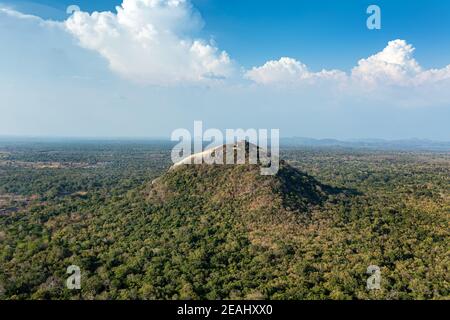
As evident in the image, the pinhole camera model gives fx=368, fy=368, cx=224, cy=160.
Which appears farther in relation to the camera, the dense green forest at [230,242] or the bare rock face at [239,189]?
the bare rock face at [239,189]

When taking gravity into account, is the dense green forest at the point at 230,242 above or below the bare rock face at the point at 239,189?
below

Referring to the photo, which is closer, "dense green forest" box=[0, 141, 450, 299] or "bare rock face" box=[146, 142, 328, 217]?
"dense green forest" box=[0, 141, 450, 299]

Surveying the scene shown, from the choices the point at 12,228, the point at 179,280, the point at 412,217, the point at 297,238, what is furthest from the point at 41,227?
the point at 412,217

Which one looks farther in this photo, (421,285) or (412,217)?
(412,217)

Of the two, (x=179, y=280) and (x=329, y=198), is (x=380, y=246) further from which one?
(x=179, y=280)

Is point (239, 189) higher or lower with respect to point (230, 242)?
higher

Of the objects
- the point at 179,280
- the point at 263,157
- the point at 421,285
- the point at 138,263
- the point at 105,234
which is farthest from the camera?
the point at 263,157

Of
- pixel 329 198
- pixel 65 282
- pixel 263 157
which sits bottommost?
pixel 65 282

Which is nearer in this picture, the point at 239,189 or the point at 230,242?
the point at 230,242
